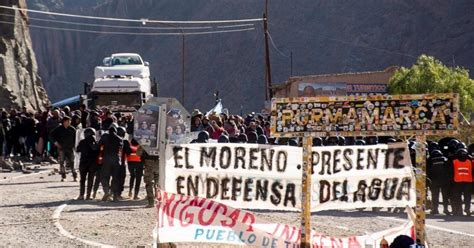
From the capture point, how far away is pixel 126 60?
40781 millimetres

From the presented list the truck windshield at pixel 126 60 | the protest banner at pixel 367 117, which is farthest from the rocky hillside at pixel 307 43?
the protest banner at pixel 367 117

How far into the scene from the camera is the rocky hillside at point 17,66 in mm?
46469

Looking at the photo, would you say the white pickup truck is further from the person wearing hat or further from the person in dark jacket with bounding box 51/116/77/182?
the person wearing hat

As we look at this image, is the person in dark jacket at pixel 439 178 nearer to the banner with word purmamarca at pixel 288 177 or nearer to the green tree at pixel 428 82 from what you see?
the banner with word purmamarca at pixel 288 177

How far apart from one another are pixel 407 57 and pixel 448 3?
8.74m

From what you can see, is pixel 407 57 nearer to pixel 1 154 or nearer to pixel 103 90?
pixel 103 90

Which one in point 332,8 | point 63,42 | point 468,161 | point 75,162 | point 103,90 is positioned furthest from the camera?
point 63,42

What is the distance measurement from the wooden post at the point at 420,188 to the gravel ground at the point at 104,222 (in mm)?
3587

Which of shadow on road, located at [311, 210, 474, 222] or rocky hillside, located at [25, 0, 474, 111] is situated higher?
rocky hillside, located at [25, 0, 474, 111]

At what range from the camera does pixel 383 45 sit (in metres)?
93.1

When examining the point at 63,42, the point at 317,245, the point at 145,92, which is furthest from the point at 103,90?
the point at 63,42

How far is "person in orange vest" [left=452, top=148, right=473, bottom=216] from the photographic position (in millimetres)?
18783

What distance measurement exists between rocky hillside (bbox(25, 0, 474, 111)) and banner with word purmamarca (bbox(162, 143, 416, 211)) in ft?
245

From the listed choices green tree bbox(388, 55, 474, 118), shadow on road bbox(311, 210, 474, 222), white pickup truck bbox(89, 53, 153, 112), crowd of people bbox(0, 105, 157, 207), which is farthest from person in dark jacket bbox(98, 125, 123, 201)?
green tree bbox(388, 55, 474, 118)
